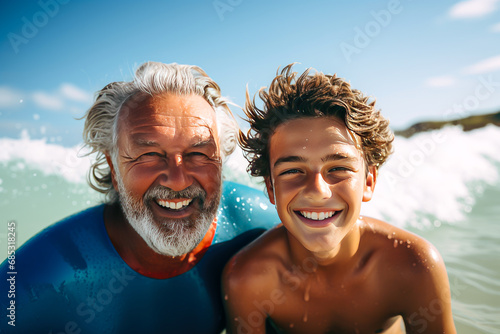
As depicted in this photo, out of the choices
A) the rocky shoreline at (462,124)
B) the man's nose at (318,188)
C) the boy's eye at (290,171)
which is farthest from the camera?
the rocky shoreline at (462,124)

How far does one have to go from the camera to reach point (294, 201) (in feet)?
6.41

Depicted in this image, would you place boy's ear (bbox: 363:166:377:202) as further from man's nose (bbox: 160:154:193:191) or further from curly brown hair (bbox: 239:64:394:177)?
man's nose (bbox: 160:154:193:191)

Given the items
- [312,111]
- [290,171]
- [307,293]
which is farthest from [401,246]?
[312,111]

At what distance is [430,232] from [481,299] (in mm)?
2592

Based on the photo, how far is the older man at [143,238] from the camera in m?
2.09

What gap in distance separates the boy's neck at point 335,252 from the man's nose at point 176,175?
27.8 inches

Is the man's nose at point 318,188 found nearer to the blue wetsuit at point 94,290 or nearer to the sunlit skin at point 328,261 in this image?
the sunlit skin at point 328,261

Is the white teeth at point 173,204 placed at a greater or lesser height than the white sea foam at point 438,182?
greater

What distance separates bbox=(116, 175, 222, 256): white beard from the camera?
7.06 ft

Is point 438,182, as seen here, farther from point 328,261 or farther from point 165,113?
point 165,113

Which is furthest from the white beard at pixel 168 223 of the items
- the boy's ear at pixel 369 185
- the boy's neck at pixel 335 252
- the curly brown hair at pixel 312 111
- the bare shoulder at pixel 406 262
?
the bare shoulder at pixel 406 262

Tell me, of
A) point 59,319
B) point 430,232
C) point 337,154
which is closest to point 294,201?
point 337,154

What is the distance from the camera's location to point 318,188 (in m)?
1.87

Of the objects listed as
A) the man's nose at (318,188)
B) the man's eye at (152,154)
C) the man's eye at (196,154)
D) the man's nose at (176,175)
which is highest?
the man's eye at (152,154)
